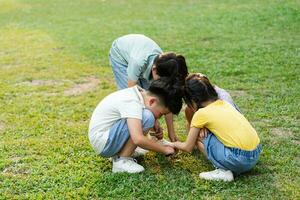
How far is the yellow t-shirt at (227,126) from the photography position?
361cm

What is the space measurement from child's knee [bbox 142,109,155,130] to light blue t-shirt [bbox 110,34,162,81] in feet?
1.74

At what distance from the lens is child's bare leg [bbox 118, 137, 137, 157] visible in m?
3.80

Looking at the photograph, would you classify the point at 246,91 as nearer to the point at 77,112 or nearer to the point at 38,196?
the point at 77,112

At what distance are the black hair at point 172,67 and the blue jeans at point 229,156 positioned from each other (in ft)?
1.53

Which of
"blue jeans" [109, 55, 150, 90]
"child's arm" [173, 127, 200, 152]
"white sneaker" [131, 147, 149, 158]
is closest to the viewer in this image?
"child's arm" [173, 127, 200, 152]

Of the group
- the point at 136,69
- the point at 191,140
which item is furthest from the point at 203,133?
the point at 136,69

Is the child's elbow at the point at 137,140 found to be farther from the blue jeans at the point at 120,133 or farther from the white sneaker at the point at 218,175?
the white sneaker at the point at 218,175

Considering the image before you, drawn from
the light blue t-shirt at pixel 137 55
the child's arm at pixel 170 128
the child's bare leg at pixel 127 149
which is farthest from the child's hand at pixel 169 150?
the light blue t-shirt at pixel 137 55

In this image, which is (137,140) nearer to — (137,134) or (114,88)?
(137,134)

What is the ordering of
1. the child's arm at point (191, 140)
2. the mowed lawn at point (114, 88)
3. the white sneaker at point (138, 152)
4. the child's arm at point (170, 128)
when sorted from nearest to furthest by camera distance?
1. the mowed lawn at point (114, 88)
2. the child's arm at point (191, 140)
3. the white sneaker at point (138, 152)
4. the child's arm at point (170, 128)

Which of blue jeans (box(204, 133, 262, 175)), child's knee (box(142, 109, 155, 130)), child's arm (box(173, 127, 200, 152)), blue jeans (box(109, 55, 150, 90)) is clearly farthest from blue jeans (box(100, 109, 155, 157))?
blue jeans (box(109, 55, 150, 90))

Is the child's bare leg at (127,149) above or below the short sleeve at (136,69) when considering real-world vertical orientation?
below

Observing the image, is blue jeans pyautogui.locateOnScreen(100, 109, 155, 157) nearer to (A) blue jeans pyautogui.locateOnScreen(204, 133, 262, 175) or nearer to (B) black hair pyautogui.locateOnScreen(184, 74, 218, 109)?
(B) black hair pyautogui.locateOnScreen(184, 74, 218, 109)

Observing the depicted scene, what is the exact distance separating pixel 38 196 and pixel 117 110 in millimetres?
786
